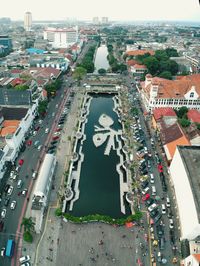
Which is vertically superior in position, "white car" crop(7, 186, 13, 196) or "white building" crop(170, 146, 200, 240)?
"white building" crop(170, 146, 200, 240)

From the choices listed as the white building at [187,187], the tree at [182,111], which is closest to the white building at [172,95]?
the tree at [182,111]

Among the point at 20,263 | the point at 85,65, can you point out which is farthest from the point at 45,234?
the point at 85,65

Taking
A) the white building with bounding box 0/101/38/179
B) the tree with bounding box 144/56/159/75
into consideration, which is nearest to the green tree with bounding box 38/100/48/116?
the white building with bounding box 0/101/38/179

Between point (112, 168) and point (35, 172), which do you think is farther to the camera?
point (112, 168)

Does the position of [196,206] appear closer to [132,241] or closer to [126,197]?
[132,241]

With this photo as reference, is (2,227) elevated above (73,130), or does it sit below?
below

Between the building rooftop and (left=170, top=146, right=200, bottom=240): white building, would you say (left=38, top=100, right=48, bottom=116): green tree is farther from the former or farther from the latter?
the building rooftop

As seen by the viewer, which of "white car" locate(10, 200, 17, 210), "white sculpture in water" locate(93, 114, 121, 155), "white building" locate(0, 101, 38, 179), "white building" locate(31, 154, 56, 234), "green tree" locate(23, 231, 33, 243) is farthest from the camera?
"white sculpture in water" locate(93, 114, 121, 155)
